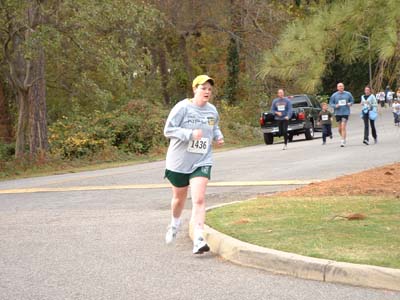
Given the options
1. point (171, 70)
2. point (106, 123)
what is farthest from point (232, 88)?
point (106, 123)

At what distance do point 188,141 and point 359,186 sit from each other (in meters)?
5.09

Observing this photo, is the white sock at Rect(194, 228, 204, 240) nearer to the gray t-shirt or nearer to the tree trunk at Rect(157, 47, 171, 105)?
the gray t-shirt

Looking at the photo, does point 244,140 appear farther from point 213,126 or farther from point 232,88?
point 213,126

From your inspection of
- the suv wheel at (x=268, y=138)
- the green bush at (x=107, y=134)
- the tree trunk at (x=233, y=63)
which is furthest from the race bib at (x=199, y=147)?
the tree trunk at (x=233, y=63)

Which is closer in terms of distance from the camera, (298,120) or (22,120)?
(22,120)

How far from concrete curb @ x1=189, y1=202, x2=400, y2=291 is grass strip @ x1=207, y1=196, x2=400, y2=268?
0.56 ft

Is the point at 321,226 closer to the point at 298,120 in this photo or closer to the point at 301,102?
the point at 298,120

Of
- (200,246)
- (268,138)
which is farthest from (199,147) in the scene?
(268,138)

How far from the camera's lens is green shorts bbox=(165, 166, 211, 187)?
8586mm

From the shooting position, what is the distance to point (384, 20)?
9375 mm

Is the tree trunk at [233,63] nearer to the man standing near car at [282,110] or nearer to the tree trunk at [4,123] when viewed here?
the tree trunk at [4,123]

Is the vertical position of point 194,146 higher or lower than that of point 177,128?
lower

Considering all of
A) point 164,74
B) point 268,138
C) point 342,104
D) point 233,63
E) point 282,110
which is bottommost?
point 268,138

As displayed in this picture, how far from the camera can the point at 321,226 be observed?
8.90 metres
